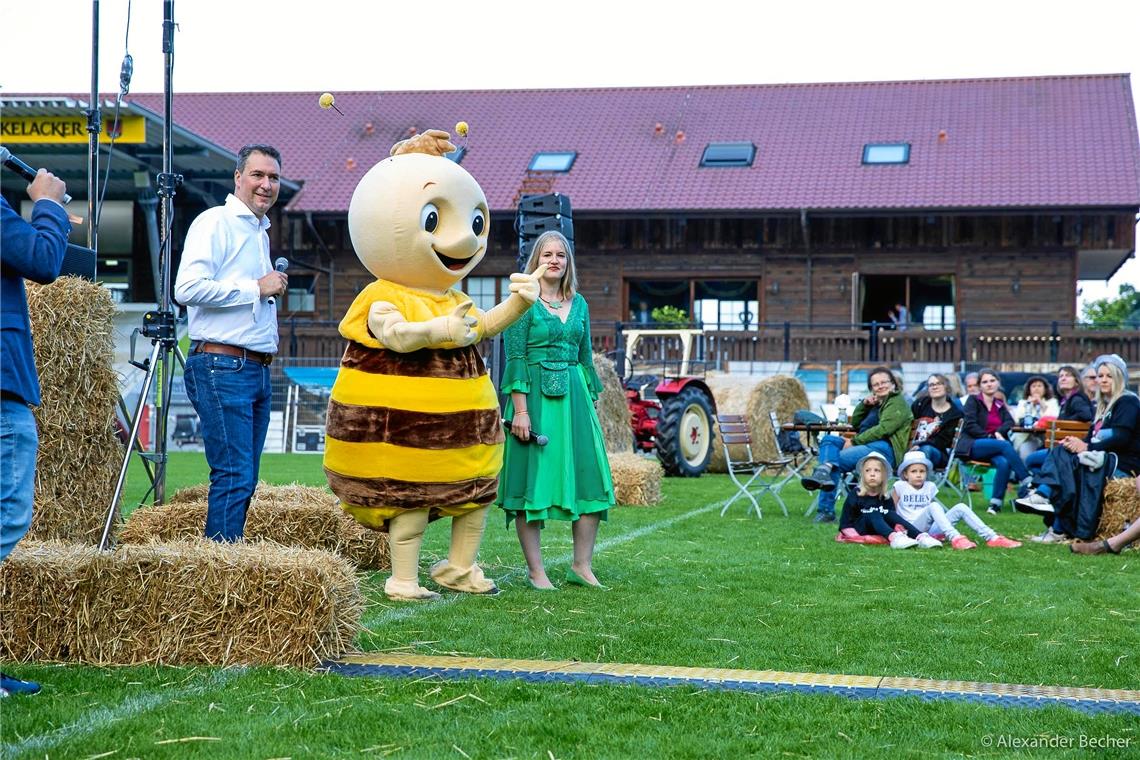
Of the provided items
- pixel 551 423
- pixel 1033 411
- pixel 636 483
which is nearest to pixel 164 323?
pixel 551 423

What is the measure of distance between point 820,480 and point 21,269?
7339 millimetres

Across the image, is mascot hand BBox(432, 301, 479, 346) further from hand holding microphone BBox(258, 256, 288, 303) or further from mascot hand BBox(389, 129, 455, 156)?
mascot hand BBox(389, 129, 455, 156)

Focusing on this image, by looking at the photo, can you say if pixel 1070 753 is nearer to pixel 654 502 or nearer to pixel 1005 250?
pixel 654 502

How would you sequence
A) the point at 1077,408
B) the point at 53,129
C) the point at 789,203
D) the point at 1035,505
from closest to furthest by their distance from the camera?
1. the point at 1035,505
2. the point at 1077,408
3. the point at 53,129
4. the point at 789,203

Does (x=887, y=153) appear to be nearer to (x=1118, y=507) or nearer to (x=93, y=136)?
(x=1118, y=507)

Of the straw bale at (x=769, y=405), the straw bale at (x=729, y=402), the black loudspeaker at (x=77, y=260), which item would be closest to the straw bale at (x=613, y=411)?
the straw bale at (x=729, y=402)

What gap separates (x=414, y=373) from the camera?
5895mm

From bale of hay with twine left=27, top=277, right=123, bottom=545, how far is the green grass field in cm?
145

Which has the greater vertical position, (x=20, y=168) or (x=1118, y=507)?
(x=20, y=168)

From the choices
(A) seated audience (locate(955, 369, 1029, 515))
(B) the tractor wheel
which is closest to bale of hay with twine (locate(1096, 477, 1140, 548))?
(A) seated audience (locate(955, 369, 1029, 515))

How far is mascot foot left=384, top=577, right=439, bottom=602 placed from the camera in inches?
238

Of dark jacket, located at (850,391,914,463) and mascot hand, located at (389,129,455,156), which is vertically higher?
mascot hand, located at (389,129,455,156)

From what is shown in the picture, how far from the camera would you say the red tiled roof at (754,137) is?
2558 centimetres

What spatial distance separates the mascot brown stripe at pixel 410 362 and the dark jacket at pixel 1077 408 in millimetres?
7495
